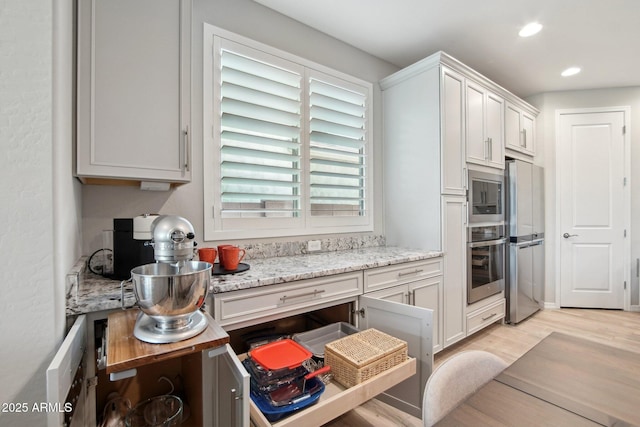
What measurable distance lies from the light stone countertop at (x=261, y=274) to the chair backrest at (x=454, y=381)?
0.81 m

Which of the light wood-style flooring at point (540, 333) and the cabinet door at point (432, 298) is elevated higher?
the cabinet door at point (432, 298)

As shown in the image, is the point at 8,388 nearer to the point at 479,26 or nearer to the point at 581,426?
the point at 581,426

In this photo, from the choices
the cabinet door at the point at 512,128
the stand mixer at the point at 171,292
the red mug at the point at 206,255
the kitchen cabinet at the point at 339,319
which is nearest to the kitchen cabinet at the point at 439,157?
the cabinet door at the point at 512,128

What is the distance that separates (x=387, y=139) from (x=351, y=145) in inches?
16.8

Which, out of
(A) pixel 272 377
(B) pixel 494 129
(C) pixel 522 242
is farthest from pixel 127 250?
(C) pixel 522 242

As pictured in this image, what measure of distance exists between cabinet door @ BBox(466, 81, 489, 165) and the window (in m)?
0.84

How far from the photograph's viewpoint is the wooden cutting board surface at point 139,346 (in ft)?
2.46

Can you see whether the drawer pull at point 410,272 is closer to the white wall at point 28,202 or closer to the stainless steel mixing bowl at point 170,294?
the stainless steel mixing bowl at point 170,294

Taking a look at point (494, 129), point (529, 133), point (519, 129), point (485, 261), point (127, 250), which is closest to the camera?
point (127, 250)

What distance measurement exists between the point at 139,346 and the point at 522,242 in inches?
136

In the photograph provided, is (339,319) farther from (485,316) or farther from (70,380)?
(485,316)

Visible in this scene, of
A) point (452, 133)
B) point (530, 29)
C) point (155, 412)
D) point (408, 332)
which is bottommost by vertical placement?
point (155, 412)

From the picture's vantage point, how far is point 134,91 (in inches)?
50.7

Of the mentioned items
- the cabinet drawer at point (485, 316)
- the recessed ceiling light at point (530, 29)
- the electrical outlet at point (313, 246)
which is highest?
the recessed ceiling light at point (530, 29)
